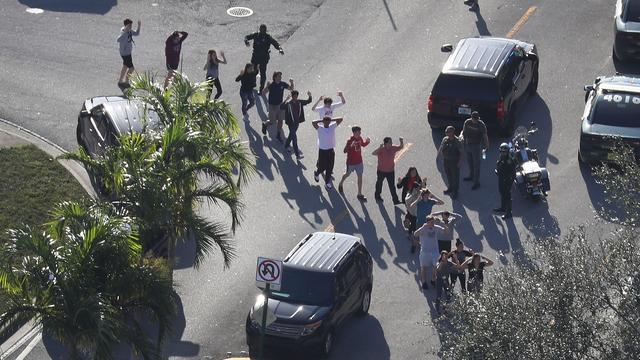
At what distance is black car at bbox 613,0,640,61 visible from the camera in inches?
1211

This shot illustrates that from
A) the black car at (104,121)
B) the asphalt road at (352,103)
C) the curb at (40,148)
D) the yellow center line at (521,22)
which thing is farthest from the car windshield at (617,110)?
the curb at (40,148)

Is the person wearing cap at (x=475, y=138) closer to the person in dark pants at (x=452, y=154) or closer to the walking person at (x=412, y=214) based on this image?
the person in dark pants at (x=452, y=154)

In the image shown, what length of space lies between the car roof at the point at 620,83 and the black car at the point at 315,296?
7935 mm

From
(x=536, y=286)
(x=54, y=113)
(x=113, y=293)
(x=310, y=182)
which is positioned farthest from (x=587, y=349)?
(x=54, y=113)

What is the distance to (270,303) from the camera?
21328mm

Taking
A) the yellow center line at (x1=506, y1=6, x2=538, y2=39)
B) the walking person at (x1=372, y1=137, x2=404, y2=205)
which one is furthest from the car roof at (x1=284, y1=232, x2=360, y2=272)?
the yellow center line at (x1=506, y1=6, x2=538, y2=39)

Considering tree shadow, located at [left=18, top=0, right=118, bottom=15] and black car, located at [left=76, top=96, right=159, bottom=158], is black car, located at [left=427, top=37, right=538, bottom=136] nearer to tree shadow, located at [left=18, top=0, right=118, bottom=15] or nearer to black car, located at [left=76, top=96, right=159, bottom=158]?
black car, located at [left=76, top=96, right=159, bottom=158]

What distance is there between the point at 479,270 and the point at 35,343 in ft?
24.5

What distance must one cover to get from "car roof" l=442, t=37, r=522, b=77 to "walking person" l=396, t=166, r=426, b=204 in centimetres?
364

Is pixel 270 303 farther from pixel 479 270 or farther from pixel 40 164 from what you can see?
pixel 40 164

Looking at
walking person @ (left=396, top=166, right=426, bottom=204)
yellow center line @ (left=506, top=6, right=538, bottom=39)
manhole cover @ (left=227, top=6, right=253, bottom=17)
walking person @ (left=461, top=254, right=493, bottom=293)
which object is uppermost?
walking person @ (left=461, top=254, right=493, bottom=293)

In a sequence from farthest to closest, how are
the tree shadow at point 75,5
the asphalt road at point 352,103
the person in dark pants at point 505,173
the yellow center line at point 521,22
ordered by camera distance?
the tree shadow at point 75,5 < the yellow center line at point 521,22 < the person in dark pants at point 505,173 < the asphalt road at point 352,103

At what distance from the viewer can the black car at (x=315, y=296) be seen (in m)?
21.0

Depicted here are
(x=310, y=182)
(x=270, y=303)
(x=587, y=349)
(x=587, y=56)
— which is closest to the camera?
(x=587, y=349)
